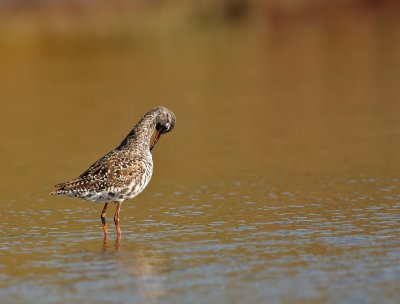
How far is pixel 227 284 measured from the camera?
9.70m

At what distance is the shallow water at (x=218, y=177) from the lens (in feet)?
32.7

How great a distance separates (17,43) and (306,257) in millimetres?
25030

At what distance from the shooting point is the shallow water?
9.97 metres

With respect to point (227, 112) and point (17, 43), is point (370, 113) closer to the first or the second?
point (227, 112)

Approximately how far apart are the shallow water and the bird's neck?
0.89 meters

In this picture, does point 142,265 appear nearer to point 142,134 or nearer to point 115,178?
point 115,178

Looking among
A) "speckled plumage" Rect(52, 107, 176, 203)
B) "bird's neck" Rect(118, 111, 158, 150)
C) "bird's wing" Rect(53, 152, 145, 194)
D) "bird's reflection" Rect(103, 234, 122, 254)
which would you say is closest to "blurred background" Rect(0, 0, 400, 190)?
"bird's neck" Rect(118, 111, 158, 150)

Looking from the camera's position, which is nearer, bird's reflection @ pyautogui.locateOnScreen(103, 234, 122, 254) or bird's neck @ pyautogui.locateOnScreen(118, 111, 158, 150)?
bird's reflection @ pyautogui.locateOnScreen(103, 234, 122, 254)

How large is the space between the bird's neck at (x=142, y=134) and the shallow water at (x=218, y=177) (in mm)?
890

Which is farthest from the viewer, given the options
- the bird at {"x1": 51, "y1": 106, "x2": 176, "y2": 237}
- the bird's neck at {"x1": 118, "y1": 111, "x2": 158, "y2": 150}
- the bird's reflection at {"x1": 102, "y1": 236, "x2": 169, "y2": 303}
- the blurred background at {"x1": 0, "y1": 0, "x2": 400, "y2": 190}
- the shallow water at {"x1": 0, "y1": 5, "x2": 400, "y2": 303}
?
the blurred background at {"x1": 0, "y1": 0, "x2": 400, "y2": 190}

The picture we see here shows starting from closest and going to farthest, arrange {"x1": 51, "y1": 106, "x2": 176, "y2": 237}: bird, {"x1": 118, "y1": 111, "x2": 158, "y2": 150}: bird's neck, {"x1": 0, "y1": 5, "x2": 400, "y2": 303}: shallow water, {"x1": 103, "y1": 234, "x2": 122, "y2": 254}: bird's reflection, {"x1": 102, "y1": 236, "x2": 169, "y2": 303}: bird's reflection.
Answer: {"x1": 102, "y1": 236, "x2": 169, "y2": 303}: bird's reflection → {"x1": 0, "y1": 5, "x2": 400, "y2": 303}: shallow water → {"x1": 103, "y1": 234, "x2": 122, "y2": 254}: bird's reflection → {"x1": 51, "y1": 106, "x2": 176, "y2": 237}: bird → {"x1": 118, "y1": 111, "x2": 158, "y2": 150}: bird's neck

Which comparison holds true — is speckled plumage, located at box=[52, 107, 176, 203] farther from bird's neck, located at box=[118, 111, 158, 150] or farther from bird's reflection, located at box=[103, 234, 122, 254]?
bird's reflection, located at box=[103, 234, 122, 254]

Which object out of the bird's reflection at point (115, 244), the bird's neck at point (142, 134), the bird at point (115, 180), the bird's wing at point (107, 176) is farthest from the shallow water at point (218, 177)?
the bird's neck at point (142, 134)

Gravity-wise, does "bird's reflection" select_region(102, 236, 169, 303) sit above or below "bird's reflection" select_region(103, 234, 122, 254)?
below
